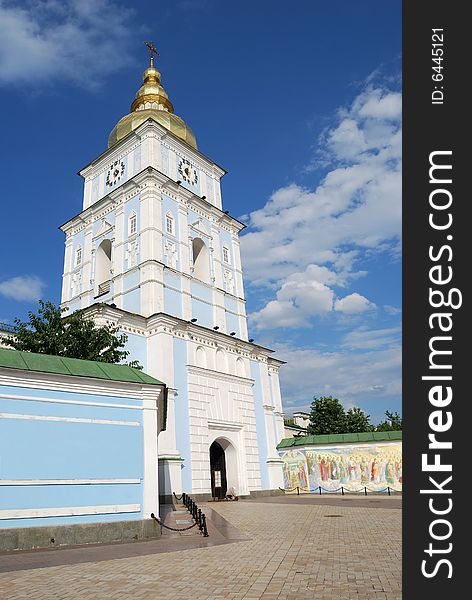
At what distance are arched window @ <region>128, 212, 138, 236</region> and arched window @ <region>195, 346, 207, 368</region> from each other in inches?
331

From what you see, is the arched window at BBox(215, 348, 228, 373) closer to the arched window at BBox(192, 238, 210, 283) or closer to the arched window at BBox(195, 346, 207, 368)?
the arched window at BBox(195, 346, 207, 368)

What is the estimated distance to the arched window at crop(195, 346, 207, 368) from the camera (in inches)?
1119

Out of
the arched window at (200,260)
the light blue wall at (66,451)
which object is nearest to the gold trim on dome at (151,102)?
the arched window at (200,260)

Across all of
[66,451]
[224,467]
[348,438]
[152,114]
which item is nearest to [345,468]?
[348,438]

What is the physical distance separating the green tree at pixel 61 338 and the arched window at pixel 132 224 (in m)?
12.5

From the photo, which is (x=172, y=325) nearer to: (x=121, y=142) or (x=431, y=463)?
(x=121, y=142)

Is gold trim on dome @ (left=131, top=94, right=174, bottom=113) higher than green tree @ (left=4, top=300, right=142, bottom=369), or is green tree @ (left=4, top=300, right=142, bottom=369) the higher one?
gold trim on dome @ (left=131, top=94, right=174, bottom=113)

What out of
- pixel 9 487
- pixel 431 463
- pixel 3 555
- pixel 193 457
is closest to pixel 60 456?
pixel 9 487

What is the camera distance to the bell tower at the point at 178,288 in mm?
26203

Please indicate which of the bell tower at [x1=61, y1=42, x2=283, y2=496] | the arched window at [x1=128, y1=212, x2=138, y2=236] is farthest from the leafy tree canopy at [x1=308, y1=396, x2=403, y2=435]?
the arched window at [x1=128, y1=212, x2=138, y2=236]

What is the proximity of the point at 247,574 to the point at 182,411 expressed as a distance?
62.6 ft

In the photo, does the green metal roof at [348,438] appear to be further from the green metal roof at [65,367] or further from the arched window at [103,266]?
the green metal roof at [65,367]

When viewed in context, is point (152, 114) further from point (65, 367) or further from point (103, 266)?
point (65, 367)

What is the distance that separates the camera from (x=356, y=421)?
45.6 meters
